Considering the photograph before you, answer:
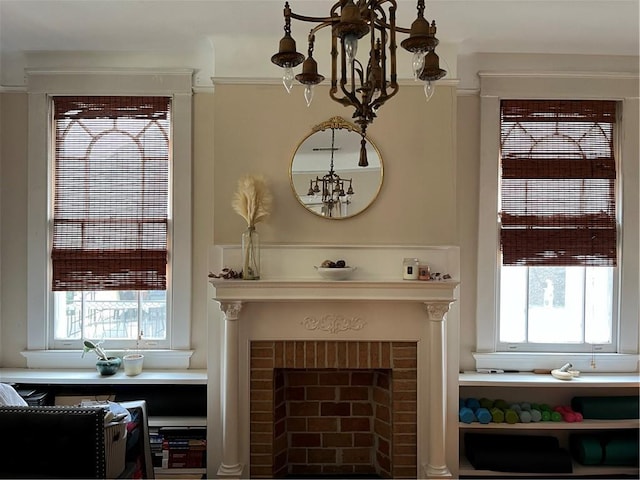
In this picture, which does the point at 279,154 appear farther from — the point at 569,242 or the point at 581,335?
the point at 581,335

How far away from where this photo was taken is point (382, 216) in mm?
2775

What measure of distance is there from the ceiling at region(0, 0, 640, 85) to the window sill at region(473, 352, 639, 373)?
2.08 metres

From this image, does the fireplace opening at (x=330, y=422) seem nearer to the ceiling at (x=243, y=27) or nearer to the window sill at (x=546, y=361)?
the window sill at (x=546, y=361)

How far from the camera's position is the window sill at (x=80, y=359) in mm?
3053

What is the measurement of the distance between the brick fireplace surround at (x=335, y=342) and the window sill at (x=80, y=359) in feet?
1.24

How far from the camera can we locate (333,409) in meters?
2.95

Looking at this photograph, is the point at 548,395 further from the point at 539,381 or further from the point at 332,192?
the point at 332,192

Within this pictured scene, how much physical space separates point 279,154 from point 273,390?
148 centimetres

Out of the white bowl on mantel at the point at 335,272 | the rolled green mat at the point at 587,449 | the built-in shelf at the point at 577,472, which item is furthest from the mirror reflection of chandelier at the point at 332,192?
the rolled green mat at the point at 587,449

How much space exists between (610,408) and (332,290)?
2054 millimetres

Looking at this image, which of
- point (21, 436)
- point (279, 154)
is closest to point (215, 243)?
point (279, 154)

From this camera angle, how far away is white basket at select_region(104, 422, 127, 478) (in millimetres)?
2064

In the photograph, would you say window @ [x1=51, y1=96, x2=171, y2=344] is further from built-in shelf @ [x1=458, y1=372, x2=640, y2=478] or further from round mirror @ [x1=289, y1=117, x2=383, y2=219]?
built-in shelf @ [x1=458, y1=372, x2=640, y2=478]

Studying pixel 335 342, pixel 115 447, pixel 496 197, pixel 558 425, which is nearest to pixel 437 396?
pixel 335 342
